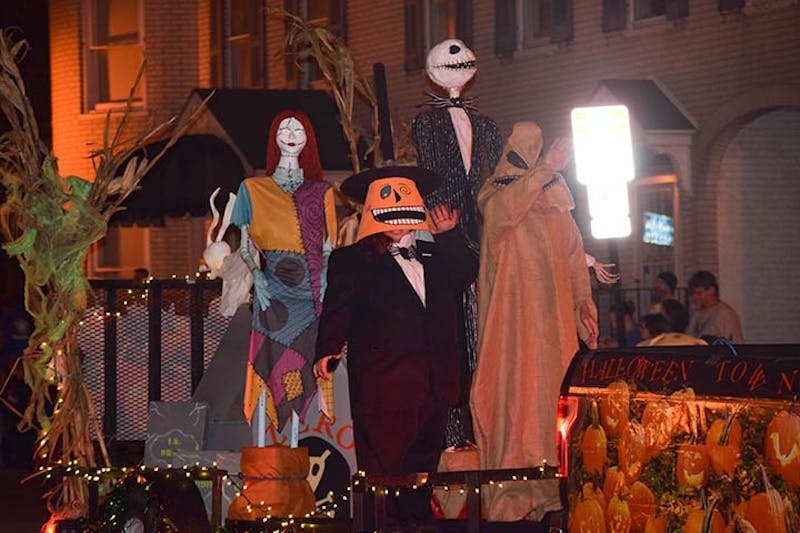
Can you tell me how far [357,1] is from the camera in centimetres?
2755

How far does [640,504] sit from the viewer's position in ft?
22.6

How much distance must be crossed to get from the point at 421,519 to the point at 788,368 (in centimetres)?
300

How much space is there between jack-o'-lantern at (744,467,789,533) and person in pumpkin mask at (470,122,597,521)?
3.04 meters

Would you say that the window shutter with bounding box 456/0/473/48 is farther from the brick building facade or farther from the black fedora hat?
the black fedora hat

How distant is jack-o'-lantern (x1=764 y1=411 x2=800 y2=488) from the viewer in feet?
20.1

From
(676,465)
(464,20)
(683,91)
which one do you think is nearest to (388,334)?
(676,465)

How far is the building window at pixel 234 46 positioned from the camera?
30281 millimetres

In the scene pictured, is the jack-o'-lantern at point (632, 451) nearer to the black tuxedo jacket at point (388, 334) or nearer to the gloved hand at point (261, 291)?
the black tuxedo jacket at point (388, 334)

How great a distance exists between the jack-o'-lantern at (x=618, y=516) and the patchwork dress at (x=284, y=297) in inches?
120

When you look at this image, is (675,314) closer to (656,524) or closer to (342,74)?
(342,74)

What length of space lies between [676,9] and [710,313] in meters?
6.11

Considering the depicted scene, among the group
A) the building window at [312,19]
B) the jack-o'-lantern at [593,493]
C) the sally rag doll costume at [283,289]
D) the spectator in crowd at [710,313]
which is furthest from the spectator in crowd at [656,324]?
the building window at [312,19]

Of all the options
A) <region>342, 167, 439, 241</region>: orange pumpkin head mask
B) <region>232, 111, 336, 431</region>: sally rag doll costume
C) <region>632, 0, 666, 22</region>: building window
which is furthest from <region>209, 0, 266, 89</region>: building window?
<region>342, 167, 439, 241</region>: orange pumpkin head mask

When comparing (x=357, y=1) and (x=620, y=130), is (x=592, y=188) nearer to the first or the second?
(x=620, y=130)
